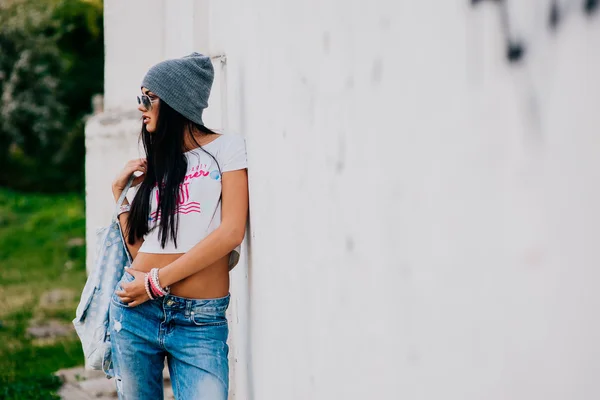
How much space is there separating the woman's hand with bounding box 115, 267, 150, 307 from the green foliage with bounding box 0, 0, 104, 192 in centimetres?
1896

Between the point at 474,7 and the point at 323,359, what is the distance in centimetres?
129

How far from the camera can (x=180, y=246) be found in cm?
291

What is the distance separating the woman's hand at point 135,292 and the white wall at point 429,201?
1.60 feet

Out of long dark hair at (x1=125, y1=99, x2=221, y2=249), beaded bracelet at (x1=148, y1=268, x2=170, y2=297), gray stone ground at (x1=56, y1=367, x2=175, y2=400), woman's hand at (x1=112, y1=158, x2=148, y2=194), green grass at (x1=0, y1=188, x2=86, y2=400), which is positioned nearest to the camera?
beaded bracelet at (x1=148, y1=268, x2=170, y2=297)

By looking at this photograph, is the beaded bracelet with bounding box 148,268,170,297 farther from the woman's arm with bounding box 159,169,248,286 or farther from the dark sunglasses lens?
the dark sunglasses lens

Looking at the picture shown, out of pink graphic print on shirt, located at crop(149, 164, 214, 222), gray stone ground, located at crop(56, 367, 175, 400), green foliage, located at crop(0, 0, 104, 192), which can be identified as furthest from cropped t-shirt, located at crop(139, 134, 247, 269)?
green foliage, located at crop(0, 0, 104, 192)

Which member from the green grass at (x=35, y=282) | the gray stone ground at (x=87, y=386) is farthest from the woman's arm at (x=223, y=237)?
the green grass at (x=35, y=282)

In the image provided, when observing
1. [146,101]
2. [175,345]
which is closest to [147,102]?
[146,101]

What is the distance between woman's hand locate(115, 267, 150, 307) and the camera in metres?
2.81

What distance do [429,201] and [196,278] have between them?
131 centimetres

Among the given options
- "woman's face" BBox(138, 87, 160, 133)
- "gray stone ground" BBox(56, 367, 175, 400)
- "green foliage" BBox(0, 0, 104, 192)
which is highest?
"green foliage" BBox(0, 0, 104, 192)

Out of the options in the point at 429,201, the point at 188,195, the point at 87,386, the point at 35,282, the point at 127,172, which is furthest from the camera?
the point at 35,282

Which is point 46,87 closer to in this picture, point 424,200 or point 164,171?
point 164,171

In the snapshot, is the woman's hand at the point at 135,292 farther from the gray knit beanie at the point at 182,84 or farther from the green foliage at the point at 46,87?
the green foliage at the point at 46,87
